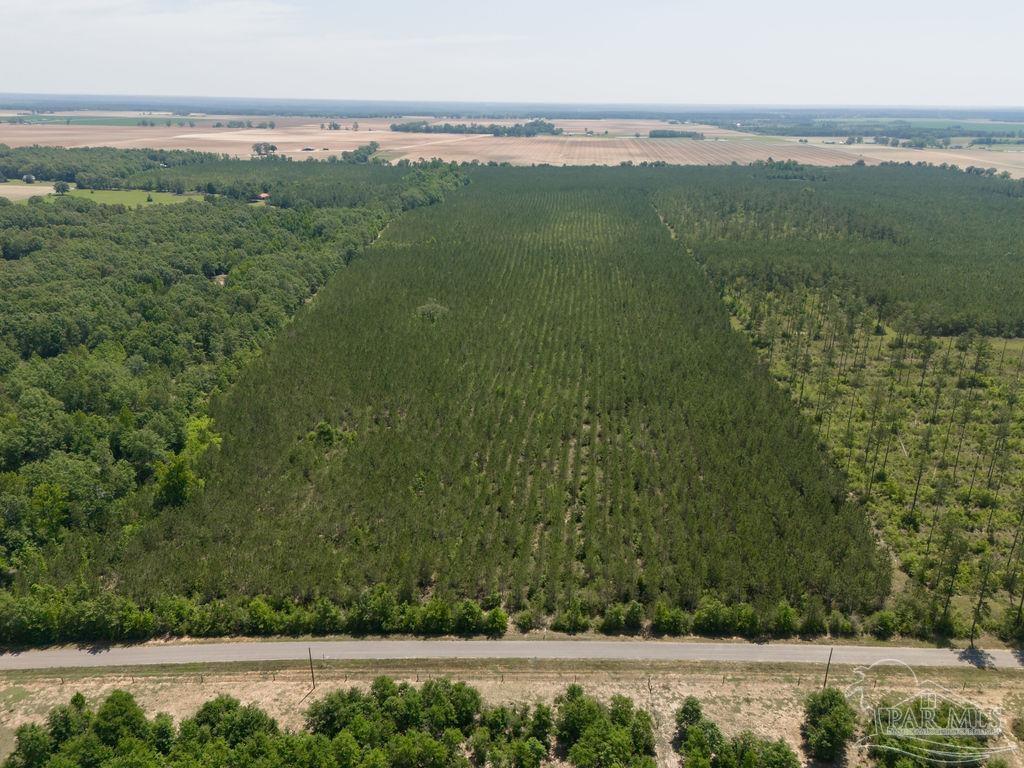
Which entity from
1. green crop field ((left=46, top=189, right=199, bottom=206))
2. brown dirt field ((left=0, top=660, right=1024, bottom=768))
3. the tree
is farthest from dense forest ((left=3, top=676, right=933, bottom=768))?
green crop field ((left=46, top=189, right=199, bottom=206))

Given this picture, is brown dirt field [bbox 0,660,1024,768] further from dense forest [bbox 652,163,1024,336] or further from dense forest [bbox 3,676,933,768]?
dense forest [bbox 652,163,1024,336]

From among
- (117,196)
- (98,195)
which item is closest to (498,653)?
(117,196)

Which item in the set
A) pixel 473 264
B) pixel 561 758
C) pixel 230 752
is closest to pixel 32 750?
pixel 230 752

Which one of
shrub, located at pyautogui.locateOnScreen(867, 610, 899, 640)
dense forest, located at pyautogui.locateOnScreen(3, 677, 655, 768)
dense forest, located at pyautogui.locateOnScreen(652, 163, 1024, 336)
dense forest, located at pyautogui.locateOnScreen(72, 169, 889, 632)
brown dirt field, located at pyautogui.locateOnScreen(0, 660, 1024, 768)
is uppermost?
dense forest, located at pyautogui.locateOnScreen(652, 163, 1024, 336)

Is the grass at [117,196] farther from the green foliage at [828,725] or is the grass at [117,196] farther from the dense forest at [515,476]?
the green foliage at [828,725]

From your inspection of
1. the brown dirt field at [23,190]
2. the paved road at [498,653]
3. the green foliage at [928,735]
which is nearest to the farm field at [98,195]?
the brown dirt field at [23,190]

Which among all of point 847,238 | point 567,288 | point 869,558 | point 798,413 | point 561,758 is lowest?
point 561,758

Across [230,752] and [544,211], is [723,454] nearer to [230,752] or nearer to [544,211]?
[230,752]

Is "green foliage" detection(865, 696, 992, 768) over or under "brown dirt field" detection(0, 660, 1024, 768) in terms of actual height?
over
